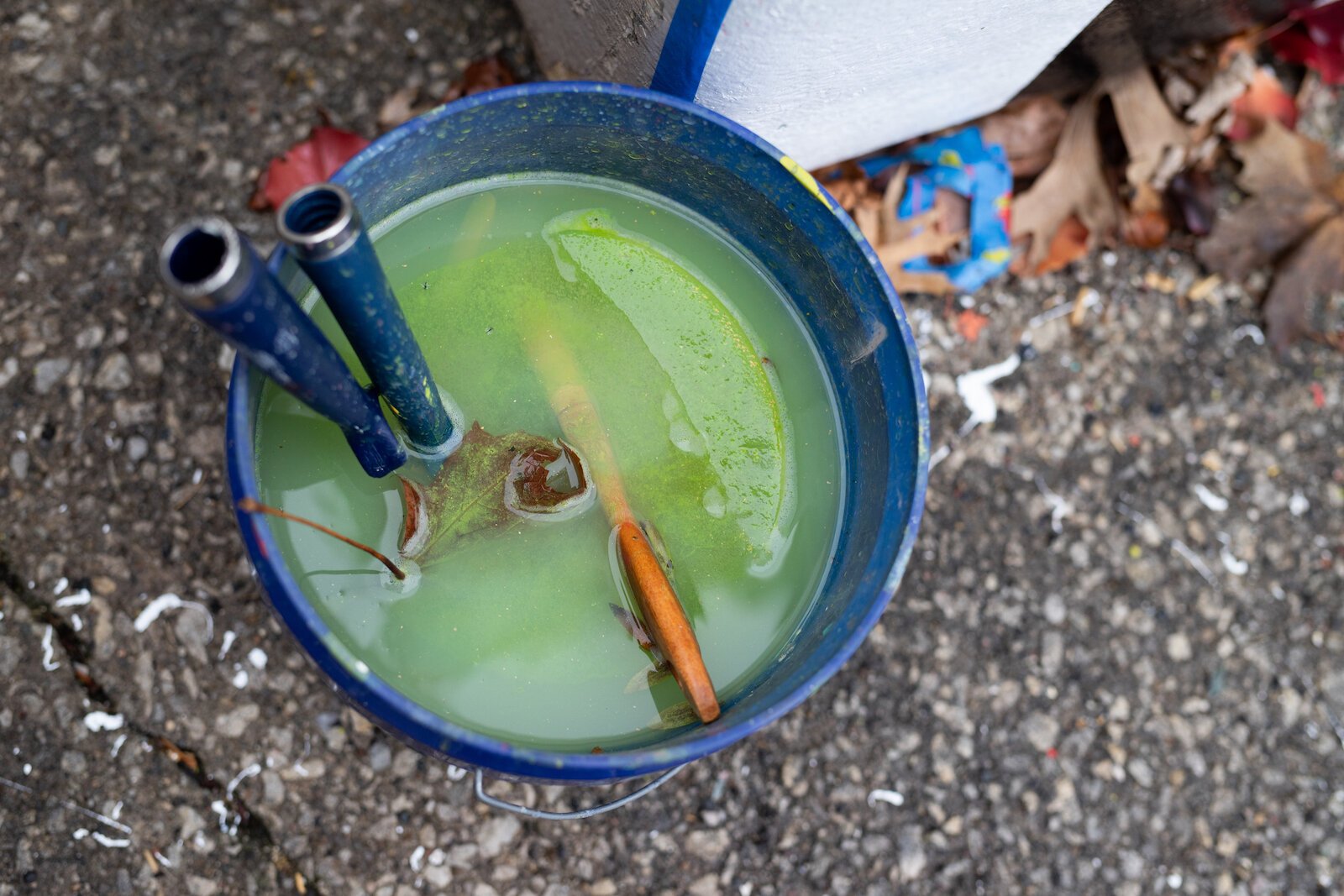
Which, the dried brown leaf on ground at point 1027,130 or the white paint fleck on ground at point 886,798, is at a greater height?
the dried brown leaf on ground at point 1027,130

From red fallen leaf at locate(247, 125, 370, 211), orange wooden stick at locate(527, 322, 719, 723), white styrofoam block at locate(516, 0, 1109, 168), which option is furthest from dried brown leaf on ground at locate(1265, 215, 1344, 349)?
red fallen leaf at locate(247, 125, 370, 211)

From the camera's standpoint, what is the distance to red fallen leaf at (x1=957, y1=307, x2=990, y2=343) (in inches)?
81.0

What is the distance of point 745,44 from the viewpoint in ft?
4.40

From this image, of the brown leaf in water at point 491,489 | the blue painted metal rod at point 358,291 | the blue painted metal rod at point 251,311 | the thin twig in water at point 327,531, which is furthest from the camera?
the brown leaf in water at point 491,489

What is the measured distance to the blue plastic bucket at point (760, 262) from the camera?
43.5 inches

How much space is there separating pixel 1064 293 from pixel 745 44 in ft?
3.64

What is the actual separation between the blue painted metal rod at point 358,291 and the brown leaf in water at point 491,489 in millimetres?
148

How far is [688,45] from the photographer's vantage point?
1.37 m

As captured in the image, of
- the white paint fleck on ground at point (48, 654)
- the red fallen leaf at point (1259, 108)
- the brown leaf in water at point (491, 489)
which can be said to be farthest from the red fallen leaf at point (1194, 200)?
the white paint fleck on ground at point (48, 654)

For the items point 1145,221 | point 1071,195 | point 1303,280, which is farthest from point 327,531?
point 1303,280

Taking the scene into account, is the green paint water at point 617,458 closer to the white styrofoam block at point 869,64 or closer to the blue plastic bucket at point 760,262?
the blue plastic bucket at point 760,262

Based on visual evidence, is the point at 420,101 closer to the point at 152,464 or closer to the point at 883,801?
the point at 152,464

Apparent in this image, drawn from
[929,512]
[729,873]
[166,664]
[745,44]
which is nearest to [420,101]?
[745,44]

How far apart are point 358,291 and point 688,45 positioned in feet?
2.12
